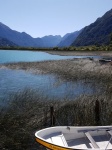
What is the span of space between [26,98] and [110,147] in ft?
39.1

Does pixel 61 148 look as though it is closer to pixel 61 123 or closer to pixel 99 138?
pixel 99 138

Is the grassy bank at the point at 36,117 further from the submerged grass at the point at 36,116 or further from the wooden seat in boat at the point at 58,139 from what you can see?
the wooden seat in boat at the point at 58,139

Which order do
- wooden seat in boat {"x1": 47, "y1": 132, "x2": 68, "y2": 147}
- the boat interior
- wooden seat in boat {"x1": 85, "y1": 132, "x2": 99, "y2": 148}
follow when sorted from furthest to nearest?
the boat interior
wooden seat in boat {"x1": 47, "y1": 132, "x2": 68, "y2": 147}
wooden seat in boat {"x1": 85, "y1": 132, "x2": 99, "y2": 148}

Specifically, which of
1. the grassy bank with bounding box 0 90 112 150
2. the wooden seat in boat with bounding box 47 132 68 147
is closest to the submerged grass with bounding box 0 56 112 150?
the grassy bank with bounding box 0 90 112 150

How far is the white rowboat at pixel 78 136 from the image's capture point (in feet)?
43.4

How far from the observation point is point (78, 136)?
14.1m

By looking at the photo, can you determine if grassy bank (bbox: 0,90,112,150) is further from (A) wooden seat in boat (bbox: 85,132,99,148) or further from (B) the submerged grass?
(A) wooden seat in boat (bbox: 85,132,99,148)

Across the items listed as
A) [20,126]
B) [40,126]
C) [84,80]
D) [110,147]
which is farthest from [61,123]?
[84,80]

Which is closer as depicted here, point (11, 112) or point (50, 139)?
point (50, 139)

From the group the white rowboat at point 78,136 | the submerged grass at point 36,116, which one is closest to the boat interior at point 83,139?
the white rowboat at point 78,136

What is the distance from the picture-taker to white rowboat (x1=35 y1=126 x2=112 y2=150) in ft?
43.4

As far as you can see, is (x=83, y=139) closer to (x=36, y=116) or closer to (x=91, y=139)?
(x=91, y=139)

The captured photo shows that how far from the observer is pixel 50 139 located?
13.3 meters

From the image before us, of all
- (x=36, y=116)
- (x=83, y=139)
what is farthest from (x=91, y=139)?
(x=36, y=116)
